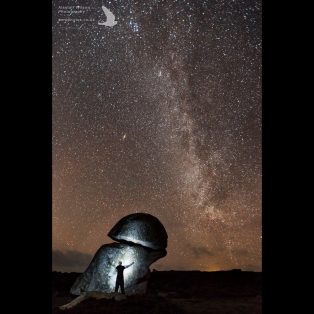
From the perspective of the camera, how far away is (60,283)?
55.2ft

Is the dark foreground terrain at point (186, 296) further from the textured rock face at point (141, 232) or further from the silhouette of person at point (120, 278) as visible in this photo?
the textured rock face at point (141, 232)

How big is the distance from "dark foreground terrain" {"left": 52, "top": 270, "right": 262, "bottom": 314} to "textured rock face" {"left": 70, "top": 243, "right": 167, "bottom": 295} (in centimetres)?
38

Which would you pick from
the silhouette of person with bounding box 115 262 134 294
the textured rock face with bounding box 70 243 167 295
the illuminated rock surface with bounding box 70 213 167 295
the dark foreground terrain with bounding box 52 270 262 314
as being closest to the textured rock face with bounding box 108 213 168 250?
the illuminated rock surface with bounding box 70 213 167 295

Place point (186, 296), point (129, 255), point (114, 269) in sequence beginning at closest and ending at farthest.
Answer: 1. point (114, 269)
2. point (129, 255)
3. point (186, 296)

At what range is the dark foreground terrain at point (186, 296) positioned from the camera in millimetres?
12906

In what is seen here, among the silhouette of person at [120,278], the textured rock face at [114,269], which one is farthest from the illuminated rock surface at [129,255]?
the silhouette of person at [120,278]

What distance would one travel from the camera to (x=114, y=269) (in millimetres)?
14328

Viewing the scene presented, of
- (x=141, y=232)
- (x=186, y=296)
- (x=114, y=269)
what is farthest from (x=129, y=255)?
(x=186, y=296)

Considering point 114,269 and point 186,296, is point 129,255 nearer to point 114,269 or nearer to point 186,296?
point 114,269

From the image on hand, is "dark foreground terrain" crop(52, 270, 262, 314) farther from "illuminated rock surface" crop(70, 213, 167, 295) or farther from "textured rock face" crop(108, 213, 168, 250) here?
"textured rock face" crop(108, 213, 168, 250)

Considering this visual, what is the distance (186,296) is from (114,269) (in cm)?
211

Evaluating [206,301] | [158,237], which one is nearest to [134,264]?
[158,237]
